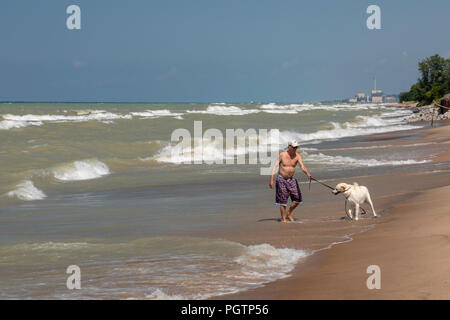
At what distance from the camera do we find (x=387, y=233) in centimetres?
875

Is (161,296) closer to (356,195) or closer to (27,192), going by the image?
(356,195)

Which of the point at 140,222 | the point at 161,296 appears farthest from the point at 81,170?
the point at 161,296

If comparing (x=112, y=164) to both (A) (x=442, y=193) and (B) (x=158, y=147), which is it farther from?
(A) (x=442, y=193)

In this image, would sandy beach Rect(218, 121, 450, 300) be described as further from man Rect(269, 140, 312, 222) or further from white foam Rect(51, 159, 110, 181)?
white foam Rect(51, 159, 110, 181)

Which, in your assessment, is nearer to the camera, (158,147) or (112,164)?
(112,164)

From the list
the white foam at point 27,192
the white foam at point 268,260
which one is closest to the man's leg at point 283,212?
the white foam at point 268,260

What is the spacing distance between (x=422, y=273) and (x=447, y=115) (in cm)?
4692

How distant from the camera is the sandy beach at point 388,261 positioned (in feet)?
19.5

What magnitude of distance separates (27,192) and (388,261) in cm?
947

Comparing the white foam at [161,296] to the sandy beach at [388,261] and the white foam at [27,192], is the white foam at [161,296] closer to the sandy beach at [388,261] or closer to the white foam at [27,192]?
the sandy beach at [388,261]

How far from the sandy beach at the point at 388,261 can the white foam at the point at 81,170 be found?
9.08 metres
